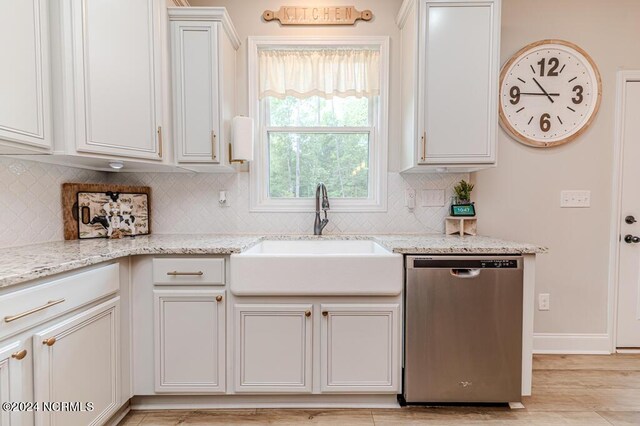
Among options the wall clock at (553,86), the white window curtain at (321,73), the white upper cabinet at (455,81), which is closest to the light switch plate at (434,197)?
the white upper cabinet at (455,81)

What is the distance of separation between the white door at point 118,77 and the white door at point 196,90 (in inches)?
4.7

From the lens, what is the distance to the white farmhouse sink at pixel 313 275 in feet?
5.74

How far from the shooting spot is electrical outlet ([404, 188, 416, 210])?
2.46 m

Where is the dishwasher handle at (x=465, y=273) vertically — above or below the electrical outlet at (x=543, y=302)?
above

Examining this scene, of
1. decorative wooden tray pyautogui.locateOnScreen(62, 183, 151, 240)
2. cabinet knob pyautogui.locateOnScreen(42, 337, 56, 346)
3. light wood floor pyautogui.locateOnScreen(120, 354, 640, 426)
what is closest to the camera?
cabinet knob pyautogui.locateOnScreen(42, 337, 56, 346)

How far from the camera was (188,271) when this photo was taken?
1.77m

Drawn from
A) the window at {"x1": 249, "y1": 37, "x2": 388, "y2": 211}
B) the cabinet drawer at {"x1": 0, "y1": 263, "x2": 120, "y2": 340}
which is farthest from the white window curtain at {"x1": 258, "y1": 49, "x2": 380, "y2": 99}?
the cabinet drawer at {"x1": 0, "y1": 263, "x2": 120, "y2": 340}

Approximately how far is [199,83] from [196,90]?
1.9 inches

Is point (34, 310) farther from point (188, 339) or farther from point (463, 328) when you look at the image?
point (463, 328)

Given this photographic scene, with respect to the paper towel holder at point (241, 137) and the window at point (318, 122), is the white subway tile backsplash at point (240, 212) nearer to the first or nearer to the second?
the window at point (318, 122)

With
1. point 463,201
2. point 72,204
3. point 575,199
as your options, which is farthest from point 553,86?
point 72,204

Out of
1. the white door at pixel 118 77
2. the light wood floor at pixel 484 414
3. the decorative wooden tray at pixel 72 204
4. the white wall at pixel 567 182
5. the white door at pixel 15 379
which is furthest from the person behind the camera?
the white wall at pixel 567 182

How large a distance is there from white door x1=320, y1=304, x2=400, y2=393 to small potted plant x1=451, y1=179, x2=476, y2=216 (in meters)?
0.95

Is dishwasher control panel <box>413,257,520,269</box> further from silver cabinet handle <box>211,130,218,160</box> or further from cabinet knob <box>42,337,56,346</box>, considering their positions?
cabinet knob <box>42,337,56,346</box>
